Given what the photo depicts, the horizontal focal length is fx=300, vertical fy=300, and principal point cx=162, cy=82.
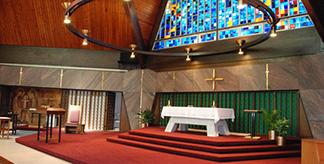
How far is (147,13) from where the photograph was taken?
10.5 metres

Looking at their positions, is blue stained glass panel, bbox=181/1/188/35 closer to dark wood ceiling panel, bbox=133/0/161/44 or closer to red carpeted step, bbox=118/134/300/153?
dark wood ceiling panel, bbox=133/0/161/44

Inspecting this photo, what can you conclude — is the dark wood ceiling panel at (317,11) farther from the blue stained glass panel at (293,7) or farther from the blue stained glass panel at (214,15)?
the blue stained glass panel at (214,15)

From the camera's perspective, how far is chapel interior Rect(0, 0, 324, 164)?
21.4 feet

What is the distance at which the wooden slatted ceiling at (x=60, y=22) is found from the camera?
9984mm

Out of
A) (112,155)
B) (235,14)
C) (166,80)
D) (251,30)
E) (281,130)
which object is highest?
(235,14)

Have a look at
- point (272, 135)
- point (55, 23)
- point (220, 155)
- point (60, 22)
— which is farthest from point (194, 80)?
point (55, 23)

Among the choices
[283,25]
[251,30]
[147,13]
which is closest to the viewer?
[283,25]

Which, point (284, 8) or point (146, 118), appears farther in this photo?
point (146, 118)

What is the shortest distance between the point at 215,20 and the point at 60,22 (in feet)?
17.5

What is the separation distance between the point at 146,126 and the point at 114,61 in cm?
299

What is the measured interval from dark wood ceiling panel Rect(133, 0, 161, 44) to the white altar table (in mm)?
3768

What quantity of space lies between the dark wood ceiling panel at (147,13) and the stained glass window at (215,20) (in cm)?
39

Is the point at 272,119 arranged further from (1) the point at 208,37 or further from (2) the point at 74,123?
(2) the point at 74,123

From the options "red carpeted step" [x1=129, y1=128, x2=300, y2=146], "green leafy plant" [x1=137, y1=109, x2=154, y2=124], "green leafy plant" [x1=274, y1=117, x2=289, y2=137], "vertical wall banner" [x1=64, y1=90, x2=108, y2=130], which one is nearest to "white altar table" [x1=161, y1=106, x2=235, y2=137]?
"red carpeted step" [x1=129, y1=128, x2=300, y2=146]
